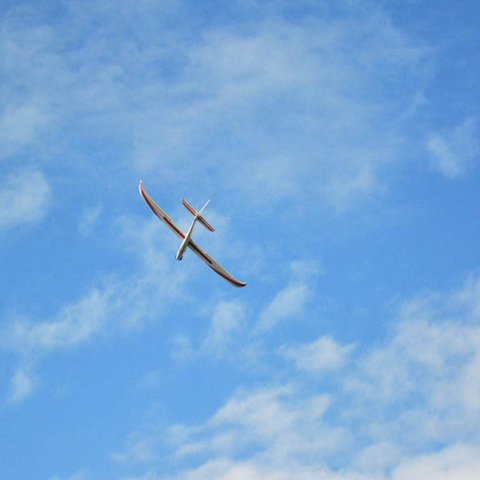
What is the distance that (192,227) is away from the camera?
110562 mm

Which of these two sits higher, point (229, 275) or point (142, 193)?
point (142, 193)

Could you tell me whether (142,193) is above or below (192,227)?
above

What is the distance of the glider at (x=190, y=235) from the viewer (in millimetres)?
110812

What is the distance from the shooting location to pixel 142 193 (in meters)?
118

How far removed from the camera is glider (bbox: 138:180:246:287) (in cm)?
11081

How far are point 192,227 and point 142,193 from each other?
1222cm

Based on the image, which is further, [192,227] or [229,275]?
[229,275]

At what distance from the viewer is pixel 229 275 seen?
12275 centimetres

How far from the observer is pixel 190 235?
111688 millimetres

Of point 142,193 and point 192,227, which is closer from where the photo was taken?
point 192,227

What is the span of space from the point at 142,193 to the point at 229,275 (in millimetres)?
19216
